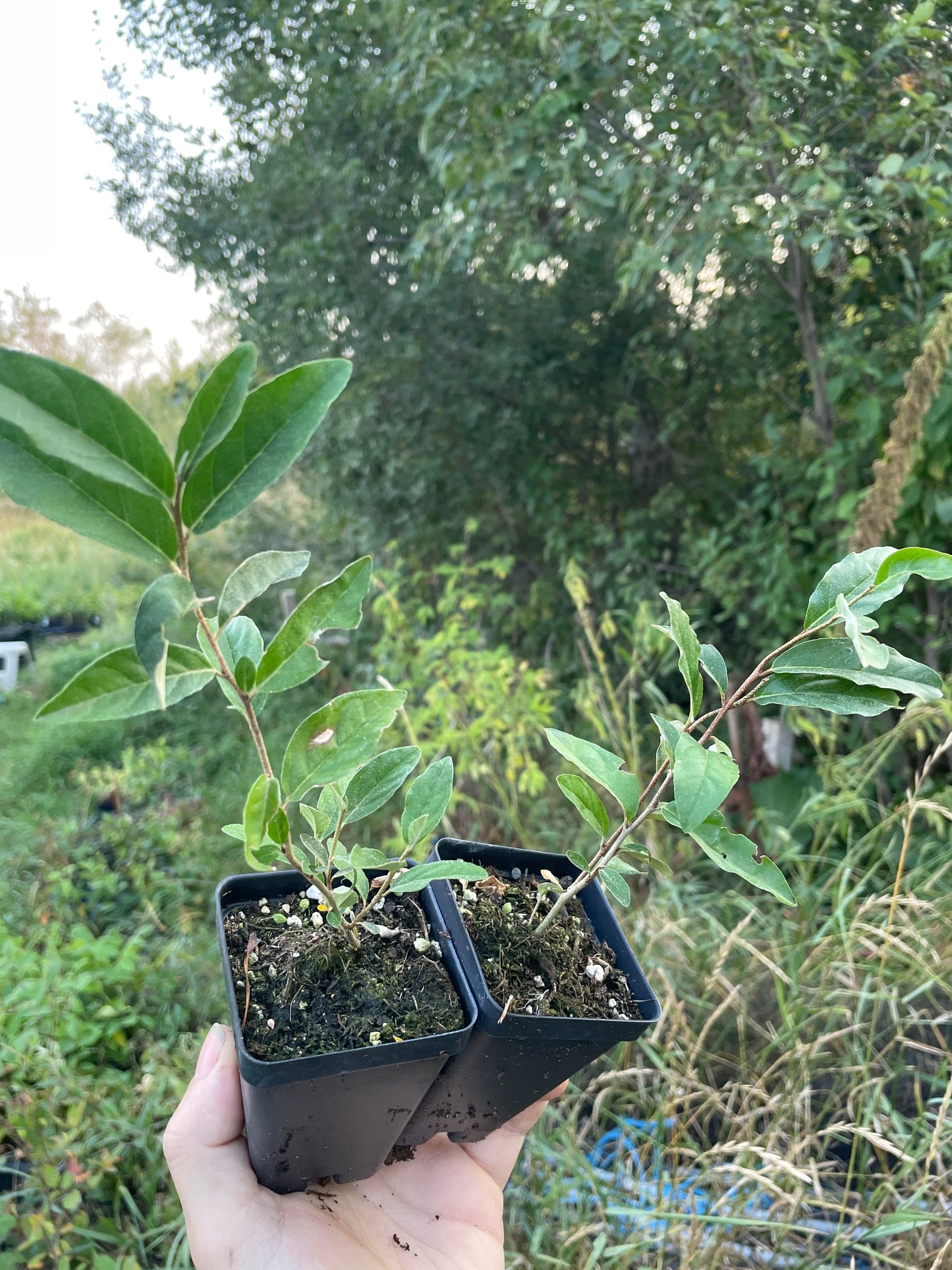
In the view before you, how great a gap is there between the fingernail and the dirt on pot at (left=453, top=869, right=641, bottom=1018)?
0.69 ft

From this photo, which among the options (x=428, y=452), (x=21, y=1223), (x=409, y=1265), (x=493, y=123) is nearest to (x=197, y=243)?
(x=428, y=452)

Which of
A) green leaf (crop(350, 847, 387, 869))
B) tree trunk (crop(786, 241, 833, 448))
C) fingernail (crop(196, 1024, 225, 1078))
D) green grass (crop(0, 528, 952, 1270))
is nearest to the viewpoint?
green leaf (crop(350, 847, 387, 869))

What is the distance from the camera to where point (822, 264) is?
1230 mm

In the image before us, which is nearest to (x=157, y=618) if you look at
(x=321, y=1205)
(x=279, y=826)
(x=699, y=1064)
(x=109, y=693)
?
(x=109, y=693)

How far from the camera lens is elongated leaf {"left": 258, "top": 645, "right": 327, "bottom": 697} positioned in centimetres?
39

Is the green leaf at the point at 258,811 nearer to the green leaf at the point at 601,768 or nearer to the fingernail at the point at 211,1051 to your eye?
the green leaf at the point at 601,768

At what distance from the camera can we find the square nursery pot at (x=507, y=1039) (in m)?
0.49

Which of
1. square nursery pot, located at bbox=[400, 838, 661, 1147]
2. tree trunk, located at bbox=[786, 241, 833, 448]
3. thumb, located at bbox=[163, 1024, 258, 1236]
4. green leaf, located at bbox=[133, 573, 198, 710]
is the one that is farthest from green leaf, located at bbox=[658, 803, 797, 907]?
tree trunk, located at bbox=[786, 241, 833, 448]

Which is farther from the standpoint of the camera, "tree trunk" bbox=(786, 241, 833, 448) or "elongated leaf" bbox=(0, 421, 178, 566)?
"tree trunk" bbox=(786, 241, 833, 448)

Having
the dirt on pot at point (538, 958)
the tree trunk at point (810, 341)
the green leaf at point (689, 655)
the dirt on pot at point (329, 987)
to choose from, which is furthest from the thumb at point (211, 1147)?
the tree trunk at point (810, 341)

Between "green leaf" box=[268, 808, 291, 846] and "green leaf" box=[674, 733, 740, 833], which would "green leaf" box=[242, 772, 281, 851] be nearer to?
"green leaf" box=[268, 808, 291, 846]

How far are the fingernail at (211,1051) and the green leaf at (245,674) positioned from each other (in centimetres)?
33

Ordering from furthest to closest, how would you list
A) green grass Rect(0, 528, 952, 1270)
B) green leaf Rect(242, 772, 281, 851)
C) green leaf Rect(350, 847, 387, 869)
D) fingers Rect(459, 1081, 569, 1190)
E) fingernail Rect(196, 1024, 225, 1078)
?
1. green grass Rect(0, 528, 952, 1270)
2. fingers Rect(459, 1081, 569, 1190)
3. fingernail Rect(196, 1024, 225, 1078)
4. green leaf Rect(350, 847, 387, 869)
5. green leaf Rect(242, 772, 281, 851)

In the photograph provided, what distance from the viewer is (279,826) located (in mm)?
405
